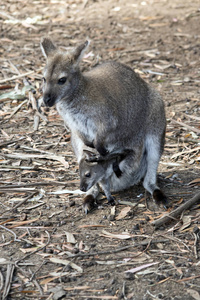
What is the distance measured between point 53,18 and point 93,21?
79cm

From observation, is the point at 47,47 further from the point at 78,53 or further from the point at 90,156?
the point at 90,156

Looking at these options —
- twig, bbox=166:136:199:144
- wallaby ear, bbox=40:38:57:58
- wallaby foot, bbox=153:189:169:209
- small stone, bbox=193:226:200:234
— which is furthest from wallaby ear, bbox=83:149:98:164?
twig, bbox=166:136:199:144

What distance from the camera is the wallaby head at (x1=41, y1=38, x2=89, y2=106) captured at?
3838mm

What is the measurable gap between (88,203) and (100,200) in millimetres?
223

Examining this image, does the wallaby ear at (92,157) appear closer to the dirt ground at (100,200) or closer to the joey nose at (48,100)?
the dirt ground at (100,200)

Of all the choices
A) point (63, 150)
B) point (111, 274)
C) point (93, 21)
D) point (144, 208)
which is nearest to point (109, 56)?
point (93, 21)

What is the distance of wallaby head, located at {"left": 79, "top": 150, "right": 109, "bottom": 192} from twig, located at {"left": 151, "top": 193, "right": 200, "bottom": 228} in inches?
26.9

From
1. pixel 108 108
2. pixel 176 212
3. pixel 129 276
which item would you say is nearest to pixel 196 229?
pixel 176 212

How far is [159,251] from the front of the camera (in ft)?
11.1

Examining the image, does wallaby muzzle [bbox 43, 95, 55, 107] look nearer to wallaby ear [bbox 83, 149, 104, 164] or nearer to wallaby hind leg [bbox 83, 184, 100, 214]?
wallaby ear [bbox 83, 149, 104, 164]

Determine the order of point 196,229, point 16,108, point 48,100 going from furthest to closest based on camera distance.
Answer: point 16,108
point 48,100
point 196,229

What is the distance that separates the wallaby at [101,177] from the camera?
4.09m

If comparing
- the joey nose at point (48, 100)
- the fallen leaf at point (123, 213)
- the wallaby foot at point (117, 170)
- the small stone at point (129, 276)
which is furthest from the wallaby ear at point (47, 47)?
the small stone at point (129, 276)

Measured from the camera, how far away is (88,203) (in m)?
4.08
